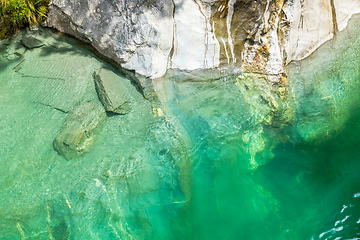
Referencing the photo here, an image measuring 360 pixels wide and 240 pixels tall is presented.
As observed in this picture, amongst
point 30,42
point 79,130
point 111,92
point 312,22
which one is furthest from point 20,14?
point 312,22

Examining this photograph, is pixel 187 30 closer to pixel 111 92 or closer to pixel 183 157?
pixel 111 92

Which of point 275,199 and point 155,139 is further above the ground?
point 155,139

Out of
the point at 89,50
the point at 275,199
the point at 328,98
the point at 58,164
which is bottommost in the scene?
the point at 275,199

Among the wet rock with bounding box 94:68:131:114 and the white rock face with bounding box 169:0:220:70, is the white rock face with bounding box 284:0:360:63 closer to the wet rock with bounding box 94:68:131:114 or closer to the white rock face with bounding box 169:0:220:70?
the white rock face with bounding box 169:0:220:70

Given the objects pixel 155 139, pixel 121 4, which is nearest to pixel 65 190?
pixel 155 139

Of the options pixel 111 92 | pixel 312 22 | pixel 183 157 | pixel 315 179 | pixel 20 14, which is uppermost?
pixel 20 14

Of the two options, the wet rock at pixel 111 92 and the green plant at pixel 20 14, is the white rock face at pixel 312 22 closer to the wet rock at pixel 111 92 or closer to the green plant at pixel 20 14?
the wet rock at pixel 111 92

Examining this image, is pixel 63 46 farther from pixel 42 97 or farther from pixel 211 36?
pixel 211 36

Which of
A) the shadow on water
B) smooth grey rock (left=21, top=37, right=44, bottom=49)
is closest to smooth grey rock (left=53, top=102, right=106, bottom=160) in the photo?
smooth grey rock (left=21, top=37, right=44, bottom=49)
